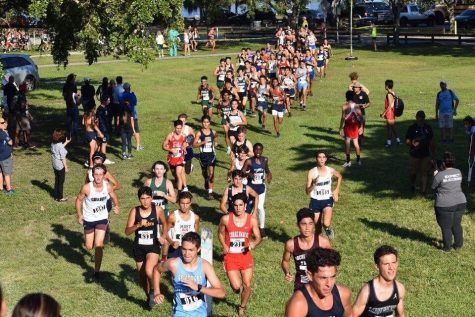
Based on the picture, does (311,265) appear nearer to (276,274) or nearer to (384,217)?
(276,274)

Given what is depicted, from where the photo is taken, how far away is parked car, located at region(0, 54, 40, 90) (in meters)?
28.7

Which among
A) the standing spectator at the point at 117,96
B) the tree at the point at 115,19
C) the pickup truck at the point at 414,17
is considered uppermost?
the pickup truck at the point at 414,17

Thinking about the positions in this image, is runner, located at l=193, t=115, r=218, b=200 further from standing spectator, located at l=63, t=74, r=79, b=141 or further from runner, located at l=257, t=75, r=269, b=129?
standing spectator, located at l=63, t=74, r=79, b=141

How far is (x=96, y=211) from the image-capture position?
10.3m

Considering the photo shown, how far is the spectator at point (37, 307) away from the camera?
4.32m

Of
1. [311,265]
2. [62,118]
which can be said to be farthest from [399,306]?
[62,118]

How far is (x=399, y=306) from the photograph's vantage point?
6.68m

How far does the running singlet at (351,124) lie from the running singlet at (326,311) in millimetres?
10990

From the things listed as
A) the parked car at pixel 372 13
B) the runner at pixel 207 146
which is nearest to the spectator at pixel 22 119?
the runner at pixel 207 146

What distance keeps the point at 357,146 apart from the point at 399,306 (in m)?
10.3

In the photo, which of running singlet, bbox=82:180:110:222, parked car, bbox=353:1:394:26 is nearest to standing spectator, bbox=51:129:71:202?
running singlet, bbox=82:180:110:222

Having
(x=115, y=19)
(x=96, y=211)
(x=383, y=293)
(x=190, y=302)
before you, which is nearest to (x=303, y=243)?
(x=383, y=293)

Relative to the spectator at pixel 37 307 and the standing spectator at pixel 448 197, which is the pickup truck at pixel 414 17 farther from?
the spectator at pixel 37 307

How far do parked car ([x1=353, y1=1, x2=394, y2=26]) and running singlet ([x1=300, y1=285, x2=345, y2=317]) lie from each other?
61.9 metres
